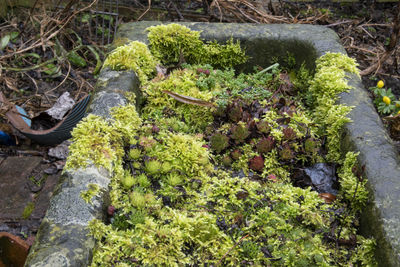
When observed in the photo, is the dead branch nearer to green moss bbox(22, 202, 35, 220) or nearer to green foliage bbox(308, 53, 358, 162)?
green foliage bbox(308, 53, 358, 162)

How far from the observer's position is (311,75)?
2.98 m

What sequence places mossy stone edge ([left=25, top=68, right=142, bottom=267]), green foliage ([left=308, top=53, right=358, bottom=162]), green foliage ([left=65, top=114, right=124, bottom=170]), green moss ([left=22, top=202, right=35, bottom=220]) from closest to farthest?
1. mossy stone edge ([left=25, top=68, right=142, bottom=267])
2. green foliage ([left=65, top=114, right=124, bottom=170])
3. green foliage ([left=308, top=53, right=358, bottom=162])
4. green moss ([left=22, top=202, right=35, bottom=220])

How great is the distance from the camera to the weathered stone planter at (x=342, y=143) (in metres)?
1.53

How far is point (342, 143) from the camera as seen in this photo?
2.26 m

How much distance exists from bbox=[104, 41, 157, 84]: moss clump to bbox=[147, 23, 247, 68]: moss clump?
18 cm

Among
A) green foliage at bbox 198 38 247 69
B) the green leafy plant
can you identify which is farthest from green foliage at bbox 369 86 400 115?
green foliage at bbox 198 38 247 69

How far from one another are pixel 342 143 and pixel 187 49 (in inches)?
61.0

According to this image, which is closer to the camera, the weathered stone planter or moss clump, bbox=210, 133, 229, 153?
the weathered stone planter

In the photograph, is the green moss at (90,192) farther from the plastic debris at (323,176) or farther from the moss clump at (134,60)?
the plastic debris at (323,176)

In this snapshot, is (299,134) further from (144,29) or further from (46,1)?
(46,1)

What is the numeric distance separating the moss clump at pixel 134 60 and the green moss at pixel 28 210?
136 centimetres

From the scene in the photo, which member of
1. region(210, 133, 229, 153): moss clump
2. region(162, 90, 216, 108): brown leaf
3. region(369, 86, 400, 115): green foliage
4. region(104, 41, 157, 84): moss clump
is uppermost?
region(104, 41, 157, 84): moss clump

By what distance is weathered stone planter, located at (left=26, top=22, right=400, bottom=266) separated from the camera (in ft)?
5.01

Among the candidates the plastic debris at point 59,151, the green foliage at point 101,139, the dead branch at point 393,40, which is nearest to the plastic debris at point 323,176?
the green foliage at point 101,139
